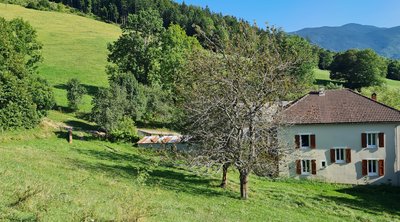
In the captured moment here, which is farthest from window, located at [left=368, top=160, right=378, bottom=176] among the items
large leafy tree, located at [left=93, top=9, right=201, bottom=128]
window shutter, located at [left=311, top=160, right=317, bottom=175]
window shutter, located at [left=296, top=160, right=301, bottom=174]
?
large leafy tree, located at [left=93, top=9, right=201, bottom=128]

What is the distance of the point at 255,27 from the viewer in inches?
918

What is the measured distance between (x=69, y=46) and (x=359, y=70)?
60.7m

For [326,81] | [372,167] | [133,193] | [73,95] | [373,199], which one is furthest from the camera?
[326,81]

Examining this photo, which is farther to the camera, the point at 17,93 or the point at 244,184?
the point at 17,93

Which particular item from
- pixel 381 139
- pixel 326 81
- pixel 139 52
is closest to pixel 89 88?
pixel 139 52

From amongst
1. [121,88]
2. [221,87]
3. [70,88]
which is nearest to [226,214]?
[221,87]

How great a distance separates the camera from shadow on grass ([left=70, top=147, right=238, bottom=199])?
22734mm

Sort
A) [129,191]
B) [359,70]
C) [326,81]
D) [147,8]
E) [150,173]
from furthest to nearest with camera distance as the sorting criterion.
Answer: [147,8] < [326,81] < [359,70] < [150,173] < [129,191]

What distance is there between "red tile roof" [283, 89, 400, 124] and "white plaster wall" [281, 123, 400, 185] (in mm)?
523

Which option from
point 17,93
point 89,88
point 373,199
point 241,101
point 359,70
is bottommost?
point 373,199

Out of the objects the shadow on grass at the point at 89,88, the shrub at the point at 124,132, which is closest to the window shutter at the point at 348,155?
the shrub at the point at 124,132

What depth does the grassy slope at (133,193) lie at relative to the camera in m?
11.2

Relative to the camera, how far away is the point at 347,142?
114 feet

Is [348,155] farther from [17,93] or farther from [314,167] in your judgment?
[17,93]
